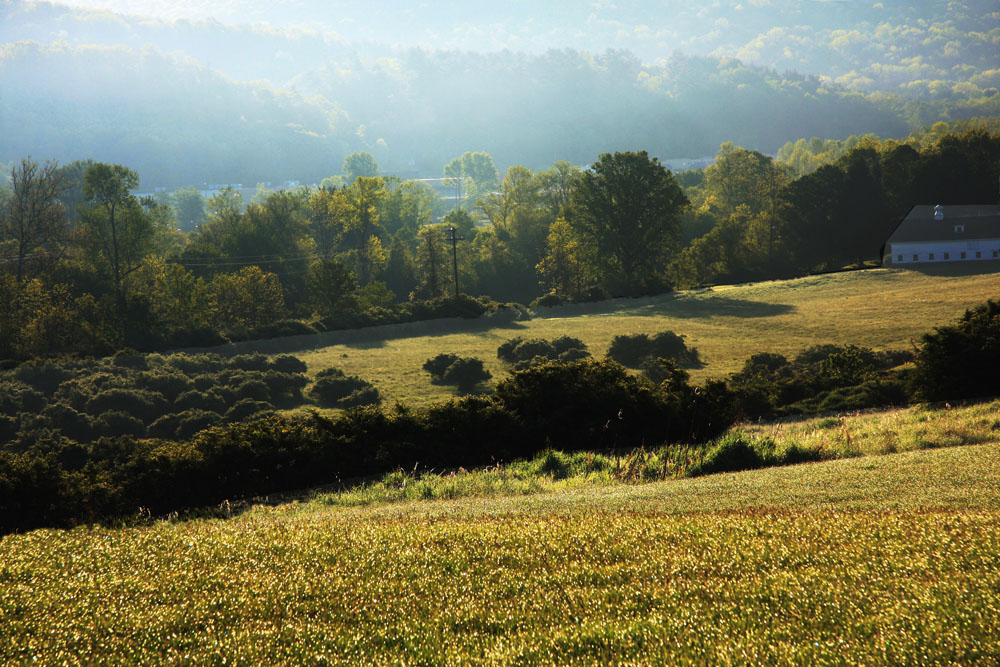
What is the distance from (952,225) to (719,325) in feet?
99.8

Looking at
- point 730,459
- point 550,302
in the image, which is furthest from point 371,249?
point 730,459

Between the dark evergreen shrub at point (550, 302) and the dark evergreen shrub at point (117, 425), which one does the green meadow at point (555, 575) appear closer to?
the dark evergreen shrub at point (117, 425)

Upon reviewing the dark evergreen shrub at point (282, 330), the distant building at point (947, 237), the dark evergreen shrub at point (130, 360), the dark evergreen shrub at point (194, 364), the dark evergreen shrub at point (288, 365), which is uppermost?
the distant building at point (947, 237)

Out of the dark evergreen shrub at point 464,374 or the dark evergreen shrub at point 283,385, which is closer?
the dark evergreen shrub at point 283,385

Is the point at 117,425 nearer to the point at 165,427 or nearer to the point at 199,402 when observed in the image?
the point at 165,427

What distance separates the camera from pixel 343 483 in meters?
17.5

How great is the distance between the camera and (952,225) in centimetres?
6531

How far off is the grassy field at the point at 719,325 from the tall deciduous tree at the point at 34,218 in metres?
32.6

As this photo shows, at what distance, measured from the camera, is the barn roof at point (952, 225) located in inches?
2544

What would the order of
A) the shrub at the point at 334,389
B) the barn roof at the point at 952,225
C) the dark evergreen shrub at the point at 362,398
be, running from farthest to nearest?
1. the barn roof at the point at 952,225
2. the shrub at the point at 334,389
3. the dark evergreen shrub at the point at 362,398

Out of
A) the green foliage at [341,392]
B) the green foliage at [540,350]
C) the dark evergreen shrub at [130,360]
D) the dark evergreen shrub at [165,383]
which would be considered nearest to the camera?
the green foliage at [341,392]

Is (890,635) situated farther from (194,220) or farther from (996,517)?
(194,220)

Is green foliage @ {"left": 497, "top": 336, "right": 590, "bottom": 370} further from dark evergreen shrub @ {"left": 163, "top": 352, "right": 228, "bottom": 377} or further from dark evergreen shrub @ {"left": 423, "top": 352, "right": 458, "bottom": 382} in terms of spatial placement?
dark evergreen shrub @ {"left": 163, "top": 352, "right": 228, "bottom": 377}

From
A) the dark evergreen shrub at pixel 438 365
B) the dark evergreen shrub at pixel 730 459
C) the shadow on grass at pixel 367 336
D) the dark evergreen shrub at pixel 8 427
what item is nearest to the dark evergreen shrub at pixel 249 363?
the shadow on grass at pixel 367 336
